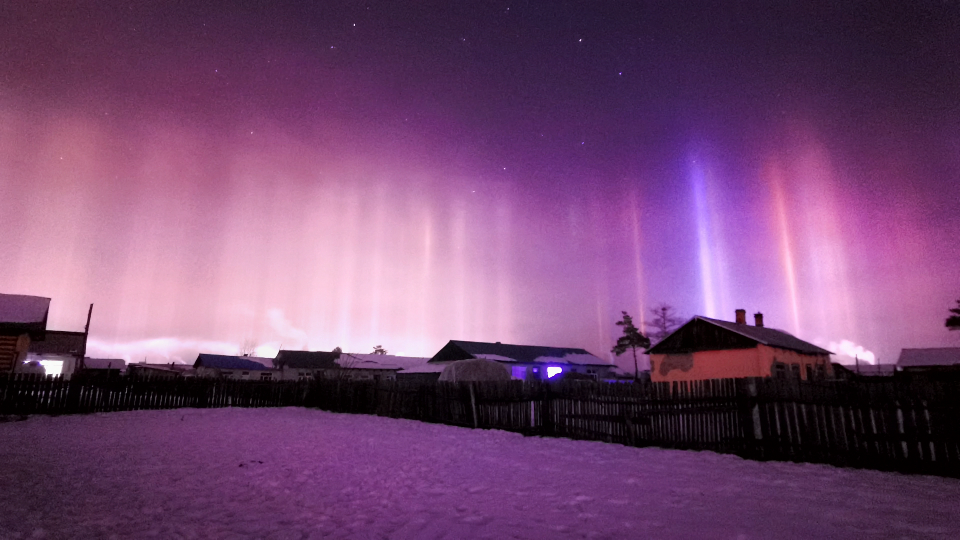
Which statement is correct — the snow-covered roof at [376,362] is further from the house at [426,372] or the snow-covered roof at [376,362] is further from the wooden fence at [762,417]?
the wooden fence at [762,417]

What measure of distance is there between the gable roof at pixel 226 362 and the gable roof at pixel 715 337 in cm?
6252

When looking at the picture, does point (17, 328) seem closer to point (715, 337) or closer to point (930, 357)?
Result: point (715, 337)

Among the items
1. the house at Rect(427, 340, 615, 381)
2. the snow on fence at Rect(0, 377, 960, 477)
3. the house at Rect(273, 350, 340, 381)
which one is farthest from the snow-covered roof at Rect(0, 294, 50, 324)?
the house at Rect(273, 350, 340, 381)

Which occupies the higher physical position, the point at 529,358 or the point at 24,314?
the point at 24,314

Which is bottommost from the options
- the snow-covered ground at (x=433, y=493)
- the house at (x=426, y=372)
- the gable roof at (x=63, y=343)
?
the snow-covered ground at (x=433, y=493)

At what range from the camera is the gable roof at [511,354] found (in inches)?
2213

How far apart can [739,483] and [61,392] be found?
23.8m

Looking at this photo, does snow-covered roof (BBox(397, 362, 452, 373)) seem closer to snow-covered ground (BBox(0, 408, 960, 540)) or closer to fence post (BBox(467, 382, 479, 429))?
fence post (BBox(467, 382, 479, 429))

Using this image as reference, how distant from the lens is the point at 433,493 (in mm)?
7035

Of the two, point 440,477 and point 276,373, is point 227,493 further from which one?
point 276,373

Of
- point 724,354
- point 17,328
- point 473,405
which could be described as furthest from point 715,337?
point 17,328

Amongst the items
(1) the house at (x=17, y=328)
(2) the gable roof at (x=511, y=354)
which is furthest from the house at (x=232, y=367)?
(1) the house at (x=17, y=328)

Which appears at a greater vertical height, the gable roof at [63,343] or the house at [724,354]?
the gable roof at [63,343]

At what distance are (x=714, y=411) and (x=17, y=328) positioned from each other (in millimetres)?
32413
